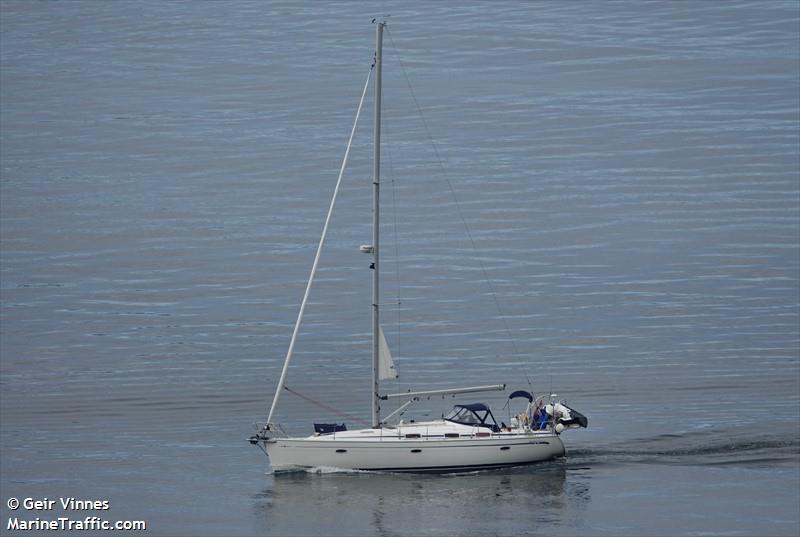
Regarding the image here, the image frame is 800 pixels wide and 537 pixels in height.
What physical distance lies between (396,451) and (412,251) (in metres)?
39.5

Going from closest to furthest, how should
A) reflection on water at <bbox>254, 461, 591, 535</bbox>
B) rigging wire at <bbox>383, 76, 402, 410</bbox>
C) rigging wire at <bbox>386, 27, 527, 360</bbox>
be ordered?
reflection on water at <bbox>254, 461, 591, 535</bbox>, rigging wire at <bbox>383, 76, 402, 410</bbox>, rigging wire at <bbox>386, 27, 527, 360</bbox>

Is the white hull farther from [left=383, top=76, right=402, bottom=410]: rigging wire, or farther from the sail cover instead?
[left=383, top=76, right=402, bottom=410]: rigging wire

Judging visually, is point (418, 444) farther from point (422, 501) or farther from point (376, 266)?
point (376, 266)

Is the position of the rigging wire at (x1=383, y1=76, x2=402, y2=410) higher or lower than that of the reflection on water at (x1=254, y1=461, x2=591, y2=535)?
higher

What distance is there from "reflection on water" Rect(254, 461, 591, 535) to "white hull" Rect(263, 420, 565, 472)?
47 centimetres

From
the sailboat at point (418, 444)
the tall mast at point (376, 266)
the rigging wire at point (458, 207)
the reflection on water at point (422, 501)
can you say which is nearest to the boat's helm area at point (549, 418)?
the sailboat at point (418, 444)

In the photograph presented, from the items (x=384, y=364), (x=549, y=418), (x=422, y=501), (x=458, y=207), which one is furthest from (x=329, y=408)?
(x=458, y=207)

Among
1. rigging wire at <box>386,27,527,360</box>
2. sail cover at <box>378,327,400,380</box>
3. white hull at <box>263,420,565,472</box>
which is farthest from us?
rigging wire at <box>386,27,527,360</box>

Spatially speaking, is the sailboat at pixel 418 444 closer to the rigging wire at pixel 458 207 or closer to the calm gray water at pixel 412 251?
the calm gray water at pixel 412 251

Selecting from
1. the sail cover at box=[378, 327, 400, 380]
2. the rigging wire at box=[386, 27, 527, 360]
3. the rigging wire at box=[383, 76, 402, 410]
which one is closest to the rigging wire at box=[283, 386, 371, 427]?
A: the rigging wire at box=[383, 76, 402, 410]

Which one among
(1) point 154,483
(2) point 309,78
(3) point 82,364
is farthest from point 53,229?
(1) point 154,483

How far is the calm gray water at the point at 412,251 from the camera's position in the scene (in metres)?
57.7

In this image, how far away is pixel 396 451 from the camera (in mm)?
57344

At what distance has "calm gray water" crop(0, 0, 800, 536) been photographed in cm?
5766
